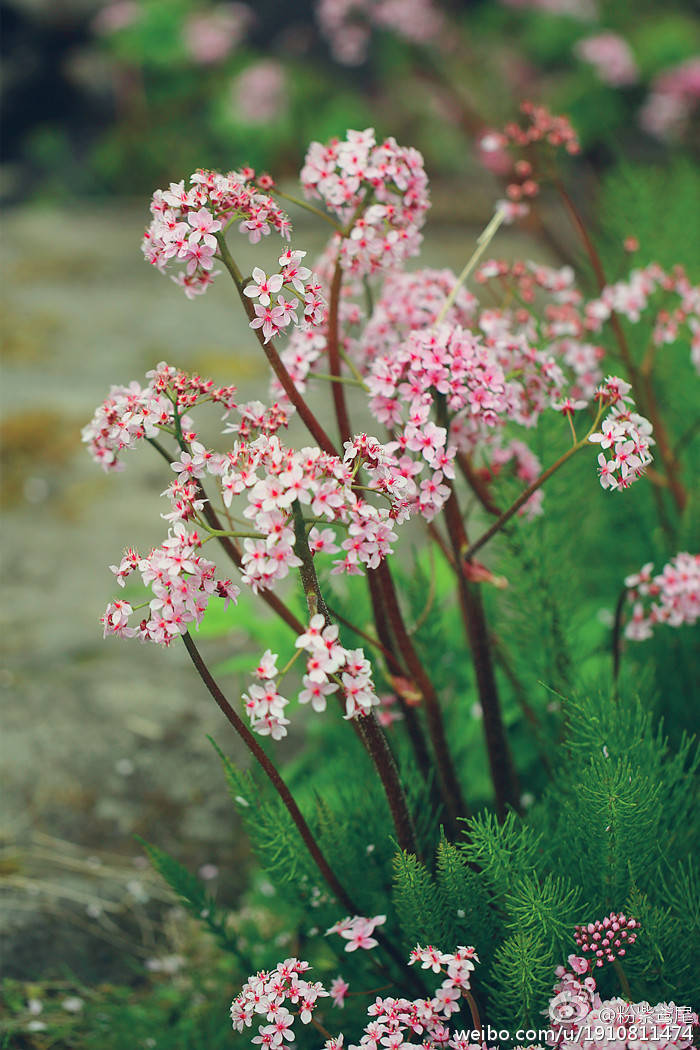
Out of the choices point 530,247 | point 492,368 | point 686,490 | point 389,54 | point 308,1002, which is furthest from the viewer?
point 389,54

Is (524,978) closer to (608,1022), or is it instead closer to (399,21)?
(608,1022)

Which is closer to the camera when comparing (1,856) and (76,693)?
(1,856)

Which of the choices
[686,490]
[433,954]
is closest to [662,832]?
[433,954]

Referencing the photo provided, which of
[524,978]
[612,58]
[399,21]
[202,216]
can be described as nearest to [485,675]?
[524,978]

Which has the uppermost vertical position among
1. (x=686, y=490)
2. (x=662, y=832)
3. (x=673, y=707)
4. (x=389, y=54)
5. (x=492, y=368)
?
(x=389, y=54)

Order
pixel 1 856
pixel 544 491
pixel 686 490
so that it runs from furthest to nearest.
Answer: pixel 686 490 → pixel 1 856 → pixel 544 491

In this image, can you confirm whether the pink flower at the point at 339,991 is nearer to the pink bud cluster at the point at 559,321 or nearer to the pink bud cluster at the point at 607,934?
the pink bud cluster at the point at 607,934

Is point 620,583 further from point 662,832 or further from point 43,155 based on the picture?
point 43,155
